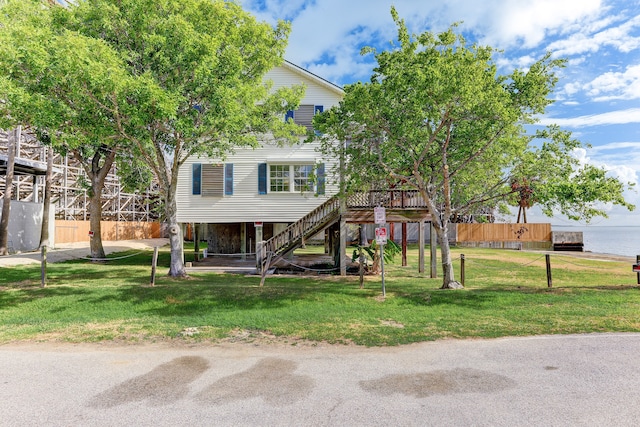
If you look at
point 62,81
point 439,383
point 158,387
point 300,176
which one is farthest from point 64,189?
point 439,383

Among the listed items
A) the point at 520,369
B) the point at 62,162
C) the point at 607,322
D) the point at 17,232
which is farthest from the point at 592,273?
the point at 62,162

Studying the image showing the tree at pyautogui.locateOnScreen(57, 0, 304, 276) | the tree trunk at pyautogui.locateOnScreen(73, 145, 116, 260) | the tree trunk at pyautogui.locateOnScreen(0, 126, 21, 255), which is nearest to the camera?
the tree at pyautogui.locateOnScreen(57, 0, 304, 276)

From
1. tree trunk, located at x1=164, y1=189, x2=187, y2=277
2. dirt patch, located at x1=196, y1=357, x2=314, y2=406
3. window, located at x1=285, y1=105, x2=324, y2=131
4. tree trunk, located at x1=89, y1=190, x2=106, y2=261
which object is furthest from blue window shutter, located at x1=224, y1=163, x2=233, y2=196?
dirt patch, located at x1=196, y1=357, x2=314, y2=406

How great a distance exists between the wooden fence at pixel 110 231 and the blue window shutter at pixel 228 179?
37.7 ft

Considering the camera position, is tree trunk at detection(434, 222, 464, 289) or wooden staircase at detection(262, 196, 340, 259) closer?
tree trunk at detection(434, 222, 464, 289)

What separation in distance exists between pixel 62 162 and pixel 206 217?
30.4 metres

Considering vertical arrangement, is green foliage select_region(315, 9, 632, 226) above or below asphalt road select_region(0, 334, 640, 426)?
above

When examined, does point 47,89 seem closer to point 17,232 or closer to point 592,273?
point 17,232

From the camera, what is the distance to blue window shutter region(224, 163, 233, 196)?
19.7 meters

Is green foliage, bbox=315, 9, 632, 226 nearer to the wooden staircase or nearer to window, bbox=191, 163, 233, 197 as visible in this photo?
the wooden staircase

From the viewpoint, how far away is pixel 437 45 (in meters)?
11.6

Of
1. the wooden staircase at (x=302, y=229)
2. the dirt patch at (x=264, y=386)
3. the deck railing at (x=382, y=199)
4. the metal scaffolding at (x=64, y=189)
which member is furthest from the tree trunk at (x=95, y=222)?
the dirt patch at (x=264, y=386)

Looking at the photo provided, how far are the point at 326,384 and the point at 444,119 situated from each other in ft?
31.3

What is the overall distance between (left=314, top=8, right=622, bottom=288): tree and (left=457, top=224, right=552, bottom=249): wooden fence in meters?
26.5
